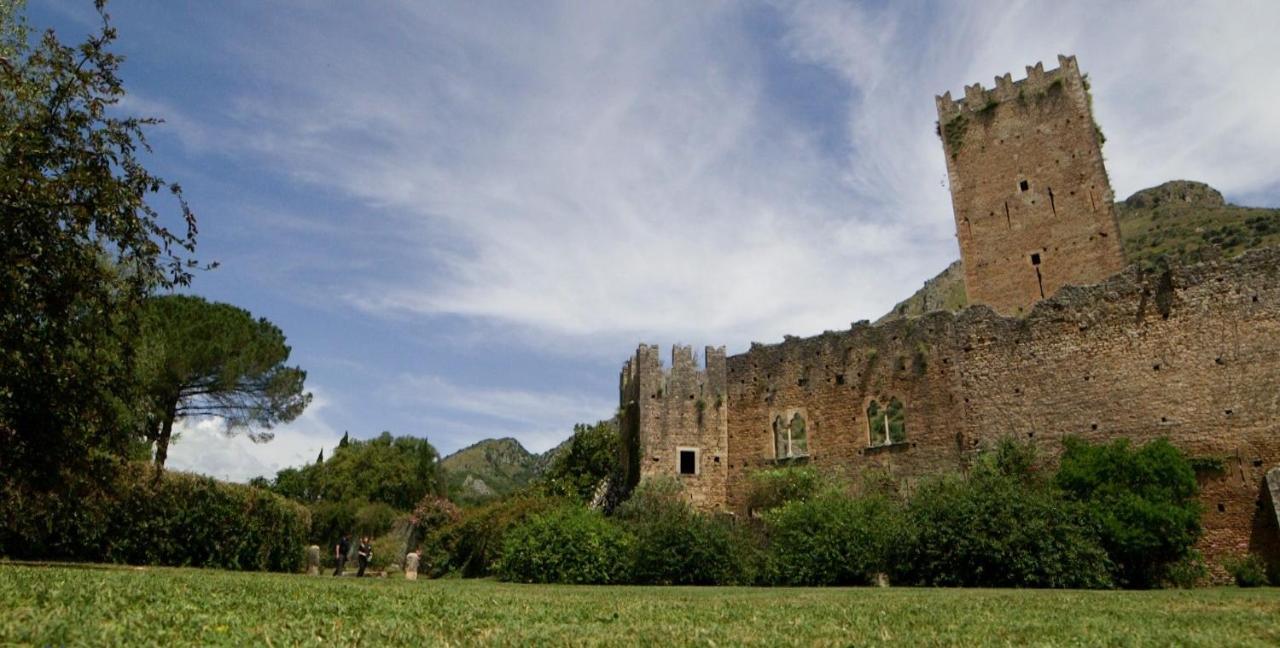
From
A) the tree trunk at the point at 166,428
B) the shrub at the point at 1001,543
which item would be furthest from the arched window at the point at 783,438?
the tree trunk at the point at 166,428

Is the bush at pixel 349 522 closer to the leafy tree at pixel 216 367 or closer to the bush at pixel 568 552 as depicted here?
the leafy tree at pixel 216 367

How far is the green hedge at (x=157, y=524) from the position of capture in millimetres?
18375

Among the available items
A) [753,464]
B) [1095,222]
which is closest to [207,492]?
[753,464]

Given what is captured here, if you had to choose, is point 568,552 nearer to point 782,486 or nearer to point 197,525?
point 782,486

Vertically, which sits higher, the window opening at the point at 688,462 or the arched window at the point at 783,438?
the arched window at the point at 783,438

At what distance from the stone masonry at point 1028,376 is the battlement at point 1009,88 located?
90 mm

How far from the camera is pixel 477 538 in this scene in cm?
2592

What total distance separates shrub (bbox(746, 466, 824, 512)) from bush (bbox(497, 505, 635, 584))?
6.35m

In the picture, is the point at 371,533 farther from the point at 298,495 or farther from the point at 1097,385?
the point at 1097,385

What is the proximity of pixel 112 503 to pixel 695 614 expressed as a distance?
59.2ft

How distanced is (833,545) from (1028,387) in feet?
26.4

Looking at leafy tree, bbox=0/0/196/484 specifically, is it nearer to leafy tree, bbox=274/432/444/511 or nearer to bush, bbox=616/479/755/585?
bush, bbox=616/479/755/585

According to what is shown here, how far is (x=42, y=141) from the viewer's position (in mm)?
12016

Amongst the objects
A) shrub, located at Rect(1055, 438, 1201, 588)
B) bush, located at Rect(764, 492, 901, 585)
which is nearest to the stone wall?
shrub, located at Rect(1055, 438, 1201, 588)
